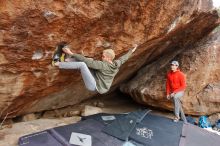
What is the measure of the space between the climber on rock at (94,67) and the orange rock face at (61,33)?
0.25 meters

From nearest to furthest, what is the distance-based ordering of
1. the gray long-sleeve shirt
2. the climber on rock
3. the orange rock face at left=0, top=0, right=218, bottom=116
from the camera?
the orange rock face at left=0, top=0, right=218, bottom=116
the climber on rock
the gray long-sleeve shirt

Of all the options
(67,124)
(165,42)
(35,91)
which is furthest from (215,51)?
(35,91)

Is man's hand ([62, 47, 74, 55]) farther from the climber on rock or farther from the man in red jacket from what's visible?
the man in red jacket

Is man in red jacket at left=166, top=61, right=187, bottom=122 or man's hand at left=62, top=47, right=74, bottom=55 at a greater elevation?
man's hand at left=62, top=47, right=74, bottom=55

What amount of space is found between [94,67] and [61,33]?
2.70ft

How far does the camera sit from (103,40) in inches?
246

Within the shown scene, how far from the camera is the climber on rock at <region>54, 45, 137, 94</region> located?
18.4 ft

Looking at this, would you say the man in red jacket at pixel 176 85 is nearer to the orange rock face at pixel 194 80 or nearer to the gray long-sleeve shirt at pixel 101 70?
the orange rock face at pixel 194 80

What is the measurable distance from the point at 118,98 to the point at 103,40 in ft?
15.6

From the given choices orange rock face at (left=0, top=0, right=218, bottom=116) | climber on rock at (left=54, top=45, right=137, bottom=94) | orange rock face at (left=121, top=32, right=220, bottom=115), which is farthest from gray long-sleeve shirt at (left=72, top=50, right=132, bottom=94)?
orange rock face at (left=121, top=32, right=220, bottom=115)

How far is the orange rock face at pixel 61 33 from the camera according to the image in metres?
4.97

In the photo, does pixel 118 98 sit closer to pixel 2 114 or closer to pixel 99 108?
pixel 99 108

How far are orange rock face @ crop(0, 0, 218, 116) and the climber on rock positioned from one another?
0.25 meters

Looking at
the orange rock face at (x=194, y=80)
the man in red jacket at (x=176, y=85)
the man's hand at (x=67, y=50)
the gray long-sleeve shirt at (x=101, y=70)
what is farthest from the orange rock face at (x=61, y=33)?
the orange rock face at (x=194, y=80)
